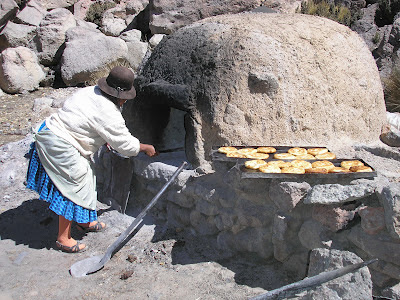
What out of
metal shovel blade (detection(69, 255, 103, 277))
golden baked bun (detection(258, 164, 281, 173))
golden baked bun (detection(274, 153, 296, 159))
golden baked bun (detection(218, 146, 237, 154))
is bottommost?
metal shovel blade (detection(69, 255, 103, 277))

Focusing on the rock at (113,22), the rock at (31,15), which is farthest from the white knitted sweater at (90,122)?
the rock at (31,15)

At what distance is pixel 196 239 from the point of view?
3.24 m

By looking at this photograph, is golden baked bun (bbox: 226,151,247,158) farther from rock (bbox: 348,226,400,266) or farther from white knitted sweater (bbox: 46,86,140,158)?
rock (bbox: 348,226,400,266)

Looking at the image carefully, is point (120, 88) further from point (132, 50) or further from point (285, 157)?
point (132, 50)

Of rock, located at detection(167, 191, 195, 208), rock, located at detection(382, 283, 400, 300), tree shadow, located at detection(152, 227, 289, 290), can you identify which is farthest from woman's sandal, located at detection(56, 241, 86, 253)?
rock, located at detection(382, 283, 400, 300)

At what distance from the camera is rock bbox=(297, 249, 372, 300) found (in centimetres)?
198

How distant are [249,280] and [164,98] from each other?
1.61 meters

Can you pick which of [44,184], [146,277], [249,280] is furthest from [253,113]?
[44,184]

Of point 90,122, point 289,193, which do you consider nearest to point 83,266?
point 90,122

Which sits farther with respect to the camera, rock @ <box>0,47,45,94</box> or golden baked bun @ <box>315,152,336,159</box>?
rock @ <box>0,47,45,94</box>

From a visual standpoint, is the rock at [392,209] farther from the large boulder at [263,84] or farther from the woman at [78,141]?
the woman at [78,141]

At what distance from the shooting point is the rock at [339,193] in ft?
7.52

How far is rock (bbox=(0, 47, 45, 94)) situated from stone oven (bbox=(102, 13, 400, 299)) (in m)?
5.51

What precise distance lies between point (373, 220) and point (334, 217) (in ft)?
0.75
